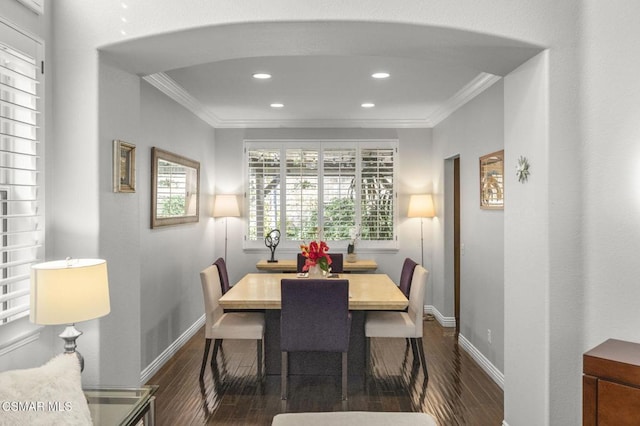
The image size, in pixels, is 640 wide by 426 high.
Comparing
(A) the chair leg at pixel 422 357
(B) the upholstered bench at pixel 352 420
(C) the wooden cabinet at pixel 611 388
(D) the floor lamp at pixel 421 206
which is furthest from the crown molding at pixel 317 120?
(B) the upholstered bench at pixel 352 420

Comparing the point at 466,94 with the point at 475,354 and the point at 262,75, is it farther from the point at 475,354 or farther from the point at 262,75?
the point at 475,354

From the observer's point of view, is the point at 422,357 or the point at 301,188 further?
the point at 301,188

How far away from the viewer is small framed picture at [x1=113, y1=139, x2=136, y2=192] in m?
2.46

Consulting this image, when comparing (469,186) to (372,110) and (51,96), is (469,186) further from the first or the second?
(51,96)

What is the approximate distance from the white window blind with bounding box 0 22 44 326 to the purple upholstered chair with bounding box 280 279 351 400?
5.48 feet

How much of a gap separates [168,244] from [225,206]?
1.56 metres

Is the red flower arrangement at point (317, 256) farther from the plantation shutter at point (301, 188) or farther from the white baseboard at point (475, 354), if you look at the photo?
the plantation shutter at point (301, 188)

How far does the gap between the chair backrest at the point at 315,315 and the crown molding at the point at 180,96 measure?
7.26 feet

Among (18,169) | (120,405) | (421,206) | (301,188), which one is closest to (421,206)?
(421,206)

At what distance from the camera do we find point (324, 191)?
20.3ft

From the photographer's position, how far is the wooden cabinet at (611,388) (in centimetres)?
168

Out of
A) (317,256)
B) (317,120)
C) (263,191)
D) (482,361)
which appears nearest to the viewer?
(317,256)

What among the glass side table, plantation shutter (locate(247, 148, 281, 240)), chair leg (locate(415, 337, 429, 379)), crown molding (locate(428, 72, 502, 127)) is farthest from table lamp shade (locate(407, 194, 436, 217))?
the glass side table

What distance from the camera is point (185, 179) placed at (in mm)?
4879
